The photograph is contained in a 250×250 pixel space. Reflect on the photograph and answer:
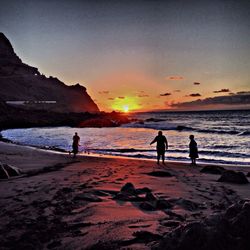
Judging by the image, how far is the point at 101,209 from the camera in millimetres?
4992

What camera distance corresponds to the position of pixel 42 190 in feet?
21.4

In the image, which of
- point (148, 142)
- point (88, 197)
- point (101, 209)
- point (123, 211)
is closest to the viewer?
point (123, 211)

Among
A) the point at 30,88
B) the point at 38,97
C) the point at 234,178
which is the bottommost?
the point at 234,178

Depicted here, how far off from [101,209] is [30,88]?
13364cm

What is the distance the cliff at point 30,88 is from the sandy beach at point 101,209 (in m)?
96.2

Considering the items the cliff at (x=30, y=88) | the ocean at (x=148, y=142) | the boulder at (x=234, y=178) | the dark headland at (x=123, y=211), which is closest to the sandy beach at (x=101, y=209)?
the dark headland at (x=123, y=211)

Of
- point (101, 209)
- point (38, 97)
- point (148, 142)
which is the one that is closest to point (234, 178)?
point (101, 209)

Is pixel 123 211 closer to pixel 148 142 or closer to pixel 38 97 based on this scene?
pixel 148 142

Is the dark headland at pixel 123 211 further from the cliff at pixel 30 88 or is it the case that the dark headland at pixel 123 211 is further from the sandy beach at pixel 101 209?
the cliff at pixel 30 88

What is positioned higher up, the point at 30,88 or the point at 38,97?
the point at 30,88

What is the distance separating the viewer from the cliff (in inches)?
4429

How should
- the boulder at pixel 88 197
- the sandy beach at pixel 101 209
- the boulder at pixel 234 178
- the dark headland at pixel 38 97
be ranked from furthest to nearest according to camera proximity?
the dark headland at pixel 38 97 < the boulder at pixel 234 178 < the boulder at pixel 88 197 < the sandy beach at pixel 101 209

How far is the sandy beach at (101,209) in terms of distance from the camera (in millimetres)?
3650

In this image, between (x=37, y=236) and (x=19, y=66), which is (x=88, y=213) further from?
(x=19, y=66)
